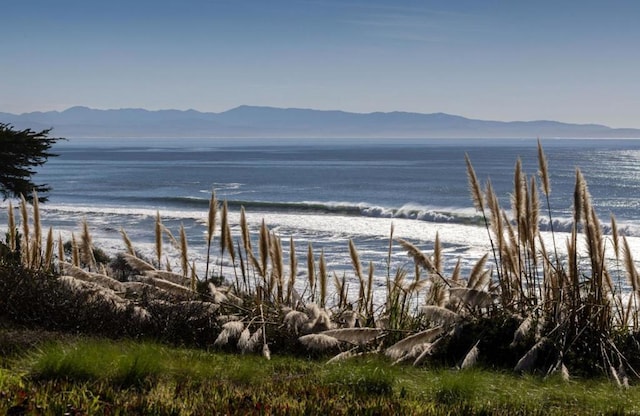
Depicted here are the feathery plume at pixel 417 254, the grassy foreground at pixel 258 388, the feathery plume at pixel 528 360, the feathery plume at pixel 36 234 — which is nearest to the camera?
the grassy foreground at pixel 258 388

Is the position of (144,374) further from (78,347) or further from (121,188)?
(121,188)

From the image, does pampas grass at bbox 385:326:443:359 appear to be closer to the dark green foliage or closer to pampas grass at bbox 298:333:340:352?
pampas grass at bbox 298:333:340:352

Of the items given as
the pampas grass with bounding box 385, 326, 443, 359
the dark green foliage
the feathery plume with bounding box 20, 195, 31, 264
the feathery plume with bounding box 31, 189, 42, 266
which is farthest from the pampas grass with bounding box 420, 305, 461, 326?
the dark green foliage

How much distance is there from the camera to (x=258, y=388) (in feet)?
18.9

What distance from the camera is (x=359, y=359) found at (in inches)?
275

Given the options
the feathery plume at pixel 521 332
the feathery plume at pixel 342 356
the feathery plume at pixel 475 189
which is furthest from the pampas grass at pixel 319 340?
the feathery plume at pixel 475 189

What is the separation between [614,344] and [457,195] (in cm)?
4734

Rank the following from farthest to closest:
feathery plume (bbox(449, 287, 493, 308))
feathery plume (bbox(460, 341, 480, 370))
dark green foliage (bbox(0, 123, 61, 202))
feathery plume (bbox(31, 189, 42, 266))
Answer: dark green foliage (bbox(0, 123, 61, 202))
feathery plume (bbox(31, 189, 42, 266))
feathery plume (bbox(449, 287, 493, 308))
feathery plume (bbox(460, 341, 480, 370))

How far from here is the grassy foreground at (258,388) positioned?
16.3 ft

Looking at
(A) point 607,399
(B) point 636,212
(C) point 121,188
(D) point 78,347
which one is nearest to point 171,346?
(D) point 78,347

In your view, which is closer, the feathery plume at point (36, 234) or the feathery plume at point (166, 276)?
the feathery plume at point (166, 276)

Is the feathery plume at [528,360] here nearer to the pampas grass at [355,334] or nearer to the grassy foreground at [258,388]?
the grassy foreground at [258,388]

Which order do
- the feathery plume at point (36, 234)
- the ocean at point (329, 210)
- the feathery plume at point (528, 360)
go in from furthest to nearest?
1. the ocean at point (329, 210)
2. the feathery plume at point (36, 234)
3. the feathery plume at point (528, 360)

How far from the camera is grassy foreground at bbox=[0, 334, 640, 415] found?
4.96 metres
